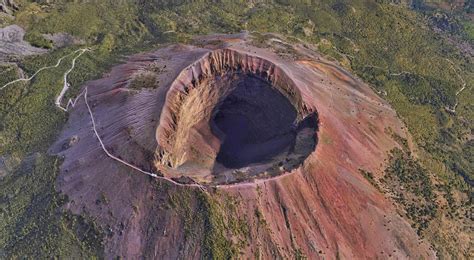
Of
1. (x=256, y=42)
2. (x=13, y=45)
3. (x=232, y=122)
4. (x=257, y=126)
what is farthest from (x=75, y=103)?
(x=256, y=42)

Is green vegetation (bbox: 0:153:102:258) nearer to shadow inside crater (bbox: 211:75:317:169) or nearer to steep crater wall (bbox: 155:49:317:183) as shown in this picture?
steep crater wall (bbox: 155:49:317:183)

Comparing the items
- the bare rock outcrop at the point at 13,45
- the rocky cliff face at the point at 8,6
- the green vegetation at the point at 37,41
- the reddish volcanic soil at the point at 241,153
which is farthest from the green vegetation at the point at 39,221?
the rocky cliff face at the point at 8,6

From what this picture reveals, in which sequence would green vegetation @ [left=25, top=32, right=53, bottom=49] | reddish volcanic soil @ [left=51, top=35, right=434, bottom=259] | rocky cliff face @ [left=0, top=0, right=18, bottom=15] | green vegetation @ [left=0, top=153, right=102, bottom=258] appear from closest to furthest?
reddish volcanic soil @ [left=51, top=35, right=434, bottom=259]
green vegetation @ [left=0, top=153, right=102, bottom=258]
green vegetation @ [left=25, top=32, right=53, bottom=49]
rocky cliff face @ [left=0, top=0, right=18, bottom=15]

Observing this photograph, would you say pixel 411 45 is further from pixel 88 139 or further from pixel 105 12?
pixel 88 139

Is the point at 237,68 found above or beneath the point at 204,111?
above

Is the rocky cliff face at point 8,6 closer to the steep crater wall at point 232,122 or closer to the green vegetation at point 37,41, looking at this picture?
the green vegetation at point 37,41

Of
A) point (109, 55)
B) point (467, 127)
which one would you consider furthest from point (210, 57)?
point (467, 127)

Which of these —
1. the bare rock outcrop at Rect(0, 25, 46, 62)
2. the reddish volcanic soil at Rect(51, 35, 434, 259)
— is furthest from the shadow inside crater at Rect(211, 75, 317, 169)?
the bare rock outcrop at Rect(0, 25, 46, 62)
